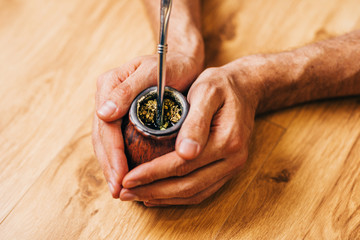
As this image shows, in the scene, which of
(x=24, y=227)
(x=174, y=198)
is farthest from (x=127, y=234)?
(x=24, y=227)

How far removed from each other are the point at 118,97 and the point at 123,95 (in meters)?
0.01

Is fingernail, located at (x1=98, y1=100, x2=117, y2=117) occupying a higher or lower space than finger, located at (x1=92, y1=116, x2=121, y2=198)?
higher

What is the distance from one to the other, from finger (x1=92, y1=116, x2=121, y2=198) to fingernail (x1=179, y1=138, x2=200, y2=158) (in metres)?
0.17

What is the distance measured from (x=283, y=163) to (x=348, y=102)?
1.00 feet

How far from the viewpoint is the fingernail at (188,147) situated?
0.64 meters

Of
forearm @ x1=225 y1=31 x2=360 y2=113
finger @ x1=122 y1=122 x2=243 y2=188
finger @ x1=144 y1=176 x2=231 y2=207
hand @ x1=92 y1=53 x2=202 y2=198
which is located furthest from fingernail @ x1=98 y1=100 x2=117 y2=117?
forearm @ x1=225 y1=31 x2=360 y2=113

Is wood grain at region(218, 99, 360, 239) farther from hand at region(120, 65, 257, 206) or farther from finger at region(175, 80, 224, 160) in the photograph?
finger at region(175, 80, 224, 160)

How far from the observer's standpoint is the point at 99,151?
0.75 meters

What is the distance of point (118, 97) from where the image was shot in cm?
69

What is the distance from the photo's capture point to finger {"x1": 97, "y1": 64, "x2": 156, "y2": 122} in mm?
687

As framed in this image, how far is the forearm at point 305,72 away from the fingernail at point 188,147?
329mm

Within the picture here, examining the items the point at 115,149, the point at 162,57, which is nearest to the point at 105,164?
the point at 115,149

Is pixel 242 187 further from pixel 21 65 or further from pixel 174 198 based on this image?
pixel 21 65

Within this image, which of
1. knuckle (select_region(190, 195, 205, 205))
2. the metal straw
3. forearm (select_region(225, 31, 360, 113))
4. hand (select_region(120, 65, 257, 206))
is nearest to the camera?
the metal straw
